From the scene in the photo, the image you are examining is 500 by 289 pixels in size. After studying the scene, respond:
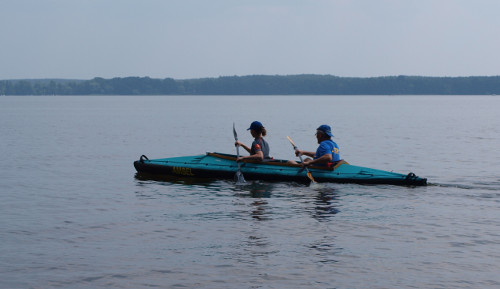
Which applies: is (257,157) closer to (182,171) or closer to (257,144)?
(257,144)

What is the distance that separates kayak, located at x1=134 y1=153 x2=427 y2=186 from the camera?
19.9m

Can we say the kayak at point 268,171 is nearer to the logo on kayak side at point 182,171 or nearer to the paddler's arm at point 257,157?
the logo on kayak side at point 182,171

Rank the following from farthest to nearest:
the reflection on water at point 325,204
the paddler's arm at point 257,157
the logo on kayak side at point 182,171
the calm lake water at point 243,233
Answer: the logo on kayak side at point 182,171
the paddler's arm at point 257,157
the reflection on water at point 325,204
the calm lake water at point 243,233

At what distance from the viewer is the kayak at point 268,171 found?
19.9m

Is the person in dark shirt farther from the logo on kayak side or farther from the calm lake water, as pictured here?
the logo on kayak side

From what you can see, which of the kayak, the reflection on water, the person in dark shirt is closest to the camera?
the reflection on water

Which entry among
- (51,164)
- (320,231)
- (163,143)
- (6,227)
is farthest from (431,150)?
(6,227)

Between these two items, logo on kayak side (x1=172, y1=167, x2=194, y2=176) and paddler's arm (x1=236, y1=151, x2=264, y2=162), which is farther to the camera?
logo on kayak side (x1=172, y1=167, x2=194, y2=176)

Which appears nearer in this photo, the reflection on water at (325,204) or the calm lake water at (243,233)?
the calm lake water at (243,233)

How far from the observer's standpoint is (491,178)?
955 inches

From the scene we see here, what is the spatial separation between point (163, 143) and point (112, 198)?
→ 24.9 meters

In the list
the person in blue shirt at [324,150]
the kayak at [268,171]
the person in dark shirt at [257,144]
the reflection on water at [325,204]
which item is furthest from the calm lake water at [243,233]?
the person in dark shirt at [257,144]

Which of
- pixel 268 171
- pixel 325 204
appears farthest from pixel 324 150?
pixel 325 204

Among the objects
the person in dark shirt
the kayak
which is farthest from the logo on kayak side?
the person in dark shirt
